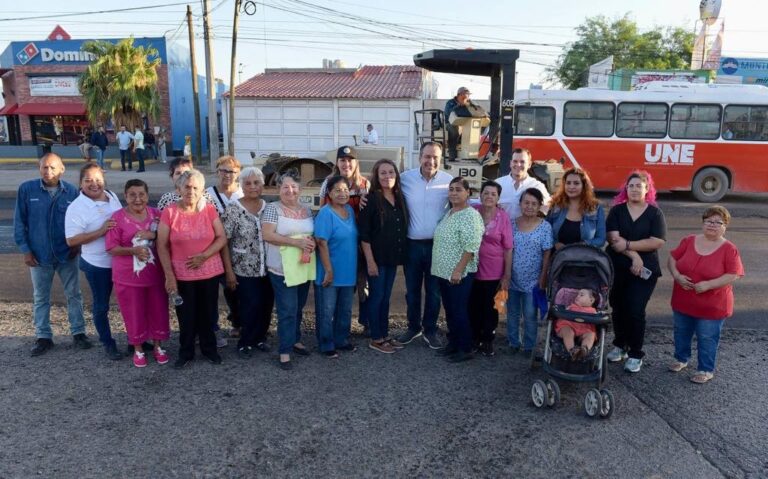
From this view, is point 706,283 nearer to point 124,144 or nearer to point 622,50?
point 124,144

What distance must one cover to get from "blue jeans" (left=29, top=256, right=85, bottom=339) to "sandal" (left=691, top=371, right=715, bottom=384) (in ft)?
17.6

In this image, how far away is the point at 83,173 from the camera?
14.7 ft

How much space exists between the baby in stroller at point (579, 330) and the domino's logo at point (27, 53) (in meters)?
33.0

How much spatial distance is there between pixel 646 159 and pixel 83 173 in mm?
15031

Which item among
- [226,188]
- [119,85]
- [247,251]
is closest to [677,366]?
[247,251]

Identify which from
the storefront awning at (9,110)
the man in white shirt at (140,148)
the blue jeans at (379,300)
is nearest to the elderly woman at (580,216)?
the blue jeans at (379,300)

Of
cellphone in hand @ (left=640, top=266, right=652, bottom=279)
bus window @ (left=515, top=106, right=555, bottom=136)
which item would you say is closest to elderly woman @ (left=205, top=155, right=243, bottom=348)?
cellphone in hand @ (left=640, top=266, right=652, bottom=279)

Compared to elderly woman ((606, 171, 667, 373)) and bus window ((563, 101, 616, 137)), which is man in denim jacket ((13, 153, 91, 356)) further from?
bus window ((563, 101, 616, 137))

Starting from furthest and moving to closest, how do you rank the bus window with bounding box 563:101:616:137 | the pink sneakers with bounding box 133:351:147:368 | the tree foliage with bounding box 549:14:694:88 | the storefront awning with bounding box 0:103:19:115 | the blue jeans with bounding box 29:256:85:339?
the tree foliage with bounding box 549:14:694:88
the storefront awning with bounding box 0:103:19:115
the bus window with bounding box 563:101:616:137
the blue jeans with bounding box 29:256:85:339
the pink sneakers with bounding box 133:351:147:368

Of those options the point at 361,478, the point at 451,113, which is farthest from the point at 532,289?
the point at 451,113

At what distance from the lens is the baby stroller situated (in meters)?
3.83

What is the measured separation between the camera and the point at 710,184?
15.5 m

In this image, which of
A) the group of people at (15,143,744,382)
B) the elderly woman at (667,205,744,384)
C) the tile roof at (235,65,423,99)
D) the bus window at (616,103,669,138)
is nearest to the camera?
the elderly woman at (667,205,744,384)

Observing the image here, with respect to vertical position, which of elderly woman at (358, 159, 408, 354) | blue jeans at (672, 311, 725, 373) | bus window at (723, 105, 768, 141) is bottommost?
blue jeans at (672, 311, 725, 373)
